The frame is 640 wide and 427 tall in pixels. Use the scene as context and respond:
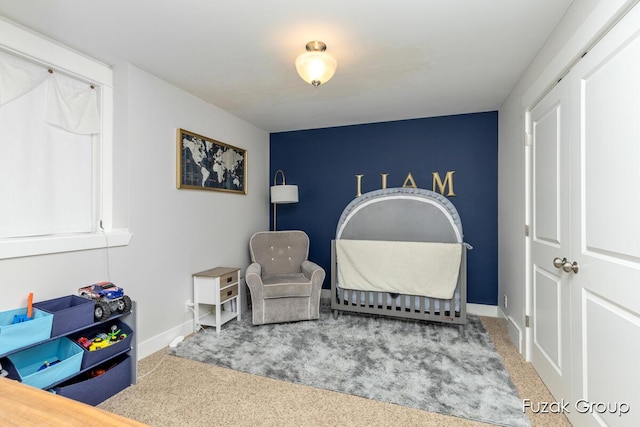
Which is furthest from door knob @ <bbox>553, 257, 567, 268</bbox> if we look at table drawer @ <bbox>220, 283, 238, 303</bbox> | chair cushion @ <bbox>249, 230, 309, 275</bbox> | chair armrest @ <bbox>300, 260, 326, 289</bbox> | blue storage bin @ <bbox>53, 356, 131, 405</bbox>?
blue storage bin @ <bbox>53, 356, 131, 405</bbox>

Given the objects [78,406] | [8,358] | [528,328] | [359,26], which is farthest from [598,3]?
[8,358]

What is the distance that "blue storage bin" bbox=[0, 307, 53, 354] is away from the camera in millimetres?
1485

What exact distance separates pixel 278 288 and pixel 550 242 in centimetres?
226

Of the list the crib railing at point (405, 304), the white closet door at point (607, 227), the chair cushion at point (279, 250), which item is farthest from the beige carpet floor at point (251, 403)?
the chair cushion at point (279, 250)

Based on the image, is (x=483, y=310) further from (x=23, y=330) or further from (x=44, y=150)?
(x=44, y=150)

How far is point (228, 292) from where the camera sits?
9.85 feet

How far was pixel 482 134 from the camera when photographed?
343 centimetres

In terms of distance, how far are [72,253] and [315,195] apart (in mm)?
2725

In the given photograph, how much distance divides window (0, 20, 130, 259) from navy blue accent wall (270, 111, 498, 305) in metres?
2.32

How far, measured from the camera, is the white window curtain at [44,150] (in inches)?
71.3

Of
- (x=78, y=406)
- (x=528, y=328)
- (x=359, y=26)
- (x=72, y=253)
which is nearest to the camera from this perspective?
(x=78, y=406)

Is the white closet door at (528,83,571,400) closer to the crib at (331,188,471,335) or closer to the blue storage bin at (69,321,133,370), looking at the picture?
the crib at (331,188,471,335)

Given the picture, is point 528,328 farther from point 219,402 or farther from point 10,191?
point 10,191

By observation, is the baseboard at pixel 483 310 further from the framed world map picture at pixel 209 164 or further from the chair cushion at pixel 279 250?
the framed world map picture at pixel 209 164
